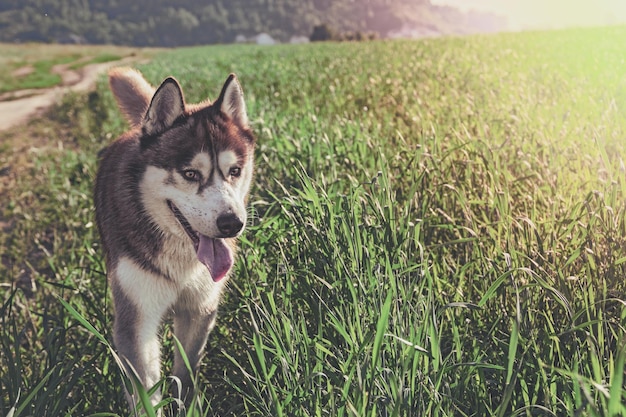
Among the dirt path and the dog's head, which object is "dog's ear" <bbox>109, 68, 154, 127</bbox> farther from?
the dirt path

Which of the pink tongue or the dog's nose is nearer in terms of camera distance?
the dog's nose

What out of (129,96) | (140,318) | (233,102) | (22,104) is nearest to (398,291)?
(140,318)

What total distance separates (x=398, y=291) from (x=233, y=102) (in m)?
1.30

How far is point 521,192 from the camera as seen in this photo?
11.4 ft

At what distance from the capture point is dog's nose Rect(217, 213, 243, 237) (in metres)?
2.51

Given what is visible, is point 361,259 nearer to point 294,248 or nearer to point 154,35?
point 294,248

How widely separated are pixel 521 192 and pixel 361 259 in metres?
1.37

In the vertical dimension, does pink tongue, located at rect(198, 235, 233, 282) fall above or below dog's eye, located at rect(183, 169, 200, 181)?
below

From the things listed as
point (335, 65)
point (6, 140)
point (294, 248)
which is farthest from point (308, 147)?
point (335, 65)

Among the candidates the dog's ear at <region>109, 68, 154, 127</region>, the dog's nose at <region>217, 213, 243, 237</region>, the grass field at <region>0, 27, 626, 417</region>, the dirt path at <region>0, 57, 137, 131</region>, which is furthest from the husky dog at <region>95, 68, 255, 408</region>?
Answer: the dirt path at <region>0, 57, 137, 131</region>

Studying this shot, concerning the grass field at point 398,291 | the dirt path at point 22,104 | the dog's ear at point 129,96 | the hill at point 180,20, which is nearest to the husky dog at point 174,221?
the grass field at point 398,291

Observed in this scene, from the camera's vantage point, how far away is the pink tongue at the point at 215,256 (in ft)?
8.72

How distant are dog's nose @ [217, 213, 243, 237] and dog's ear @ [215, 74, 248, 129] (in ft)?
2.32

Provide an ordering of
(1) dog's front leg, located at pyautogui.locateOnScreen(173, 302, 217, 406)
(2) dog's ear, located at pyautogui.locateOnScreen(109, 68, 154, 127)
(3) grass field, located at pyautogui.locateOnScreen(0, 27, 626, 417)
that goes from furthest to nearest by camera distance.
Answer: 1. (2) dog's ear, located at pyautogui.locateOnScreen(109, 68, 154, 127)
2. (1) dog's front leg, located at pyautogui.locateOnScreen(173, 302, 217, 406)
3. (3) grass field, located at pyautogui.locateOnScreen(0, 27, 626, 417)
